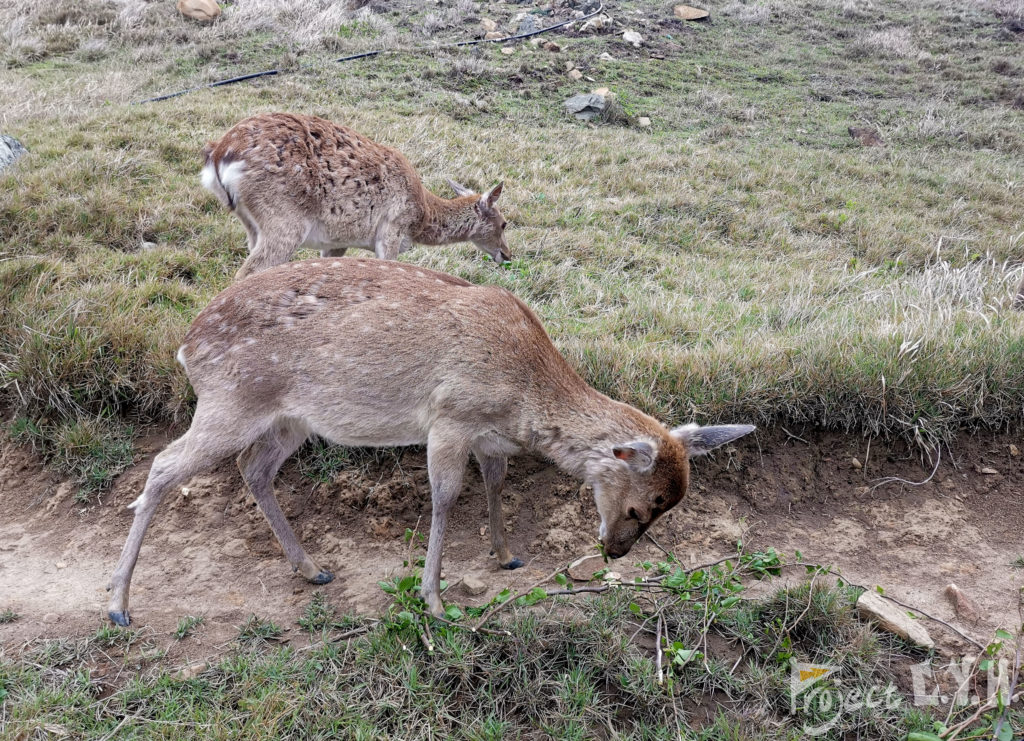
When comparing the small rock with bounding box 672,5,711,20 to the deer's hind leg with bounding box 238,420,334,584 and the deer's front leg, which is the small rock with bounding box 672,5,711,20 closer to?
the deer's hind leg with bounding box 238,420,334,584

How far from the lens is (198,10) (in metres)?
17.6

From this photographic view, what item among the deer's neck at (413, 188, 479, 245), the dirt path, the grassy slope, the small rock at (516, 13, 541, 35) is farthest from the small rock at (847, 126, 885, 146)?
the dirt path

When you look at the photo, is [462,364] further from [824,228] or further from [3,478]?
[824,228]

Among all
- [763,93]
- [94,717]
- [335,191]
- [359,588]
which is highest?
[335,191]

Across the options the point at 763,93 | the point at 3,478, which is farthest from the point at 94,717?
the point at 763,93

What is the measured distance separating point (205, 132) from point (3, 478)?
20.7ft

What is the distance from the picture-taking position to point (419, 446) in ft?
14.8

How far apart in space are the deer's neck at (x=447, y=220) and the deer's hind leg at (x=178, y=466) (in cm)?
381

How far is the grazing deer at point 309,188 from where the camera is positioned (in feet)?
19.1

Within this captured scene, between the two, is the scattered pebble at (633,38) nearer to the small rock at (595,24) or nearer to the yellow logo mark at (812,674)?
the small rock at (595,24)

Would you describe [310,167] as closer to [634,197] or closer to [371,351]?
[371,351]

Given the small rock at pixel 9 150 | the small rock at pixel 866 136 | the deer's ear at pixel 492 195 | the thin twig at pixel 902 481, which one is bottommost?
the small rock at pixel 866 136

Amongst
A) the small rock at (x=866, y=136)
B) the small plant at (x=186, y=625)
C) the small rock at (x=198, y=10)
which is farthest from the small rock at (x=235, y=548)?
the small rock at (x=198, y=10)

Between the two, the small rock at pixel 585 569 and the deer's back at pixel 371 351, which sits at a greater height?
the deer's back at pixel 371 351
